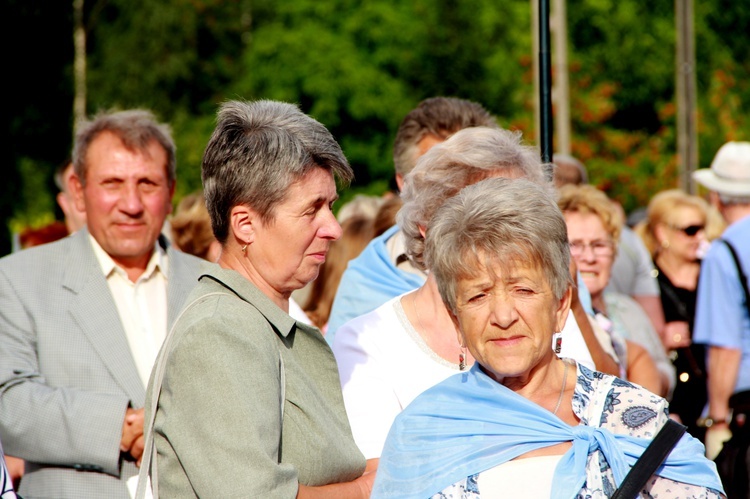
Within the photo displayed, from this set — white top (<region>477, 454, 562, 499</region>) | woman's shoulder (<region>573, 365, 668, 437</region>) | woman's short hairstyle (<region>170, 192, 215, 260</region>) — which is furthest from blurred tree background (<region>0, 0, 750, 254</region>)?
white top (<region>477, 454, 562, 499</region>)

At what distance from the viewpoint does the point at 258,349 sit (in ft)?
8.86

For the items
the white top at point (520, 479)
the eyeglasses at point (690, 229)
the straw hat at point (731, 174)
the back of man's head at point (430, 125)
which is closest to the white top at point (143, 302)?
the back of man's head at point (430, 125)

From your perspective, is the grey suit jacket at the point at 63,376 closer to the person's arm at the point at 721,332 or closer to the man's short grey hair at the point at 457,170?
the man's short grey hair at the point at 457,170

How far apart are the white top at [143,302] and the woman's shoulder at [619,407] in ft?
6.71

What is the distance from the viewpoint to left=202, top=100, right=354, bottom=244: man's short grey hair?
9.39 ft

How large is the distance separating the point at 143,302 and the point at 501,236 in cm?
219

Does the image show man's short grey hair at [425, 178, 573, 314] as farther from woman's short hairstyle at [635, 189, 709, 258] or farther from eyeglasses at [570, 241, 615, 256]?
woman's short hairstyle at [635, 189, 709, 258]

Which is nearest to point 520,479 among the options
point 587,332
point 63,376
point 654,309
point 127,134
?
point 587,332

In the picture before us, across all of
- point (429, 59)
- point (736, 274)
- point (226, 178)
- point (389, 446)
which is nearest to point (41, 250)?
point (226, 178)

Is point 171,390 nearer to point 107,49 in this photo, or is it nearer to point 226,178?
point 226,178

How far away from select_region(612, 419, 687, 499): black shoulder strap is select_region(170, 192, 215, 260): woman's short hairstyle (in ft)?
12.8

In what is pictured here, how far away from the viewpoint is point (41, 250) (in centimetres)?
432

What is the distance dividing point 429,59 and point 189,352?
2453 cm

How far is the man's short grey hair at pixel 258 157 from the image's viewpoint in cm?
286
